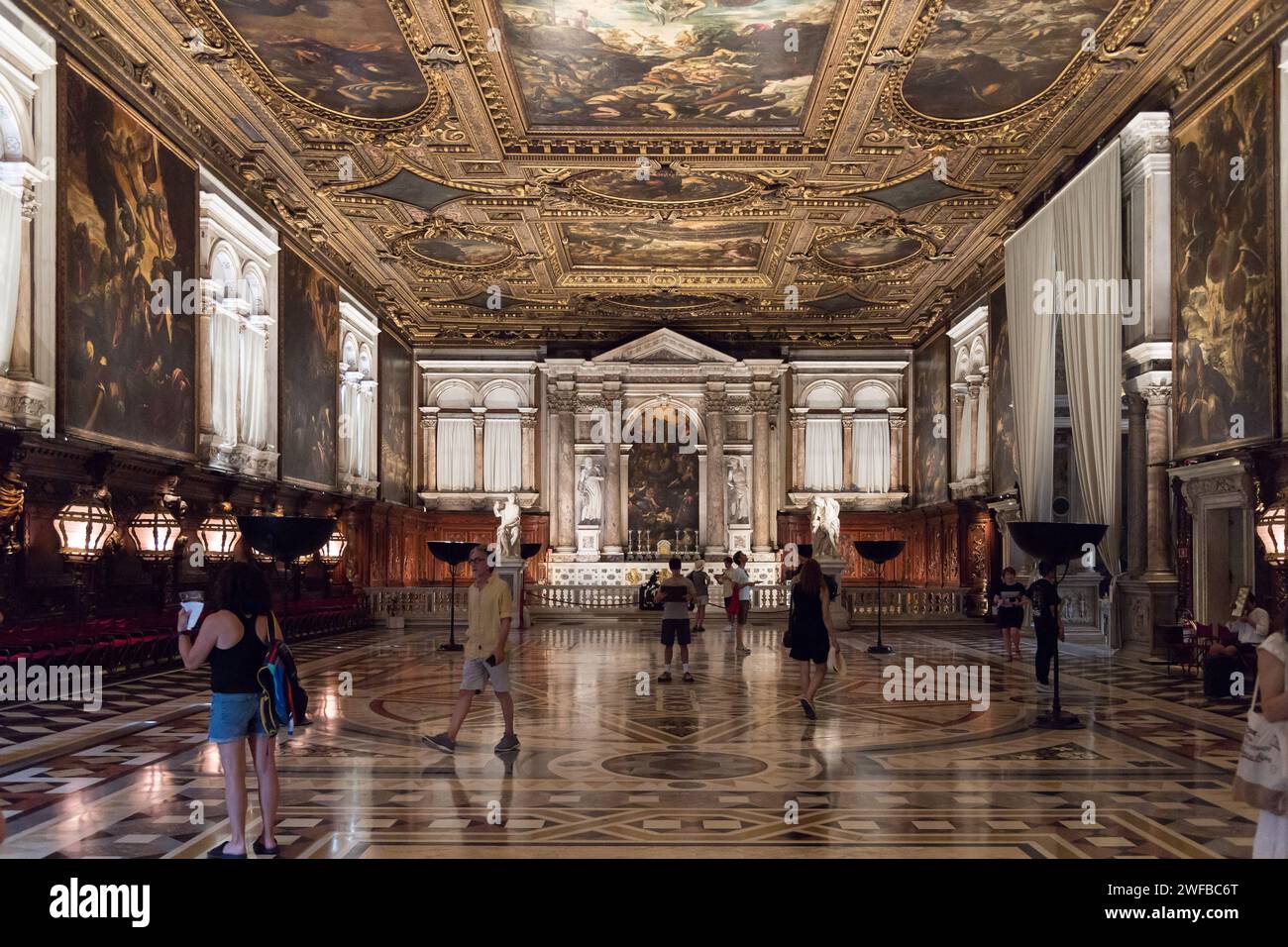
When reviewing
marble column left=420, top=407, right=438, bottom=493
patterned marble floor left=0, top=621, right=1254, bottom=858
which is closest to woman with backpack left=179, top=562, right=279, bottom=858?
patterned marble floor left=0, top=621, right=1254, bottom=858

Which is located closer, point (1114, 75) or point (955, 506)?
point (1114, 75)

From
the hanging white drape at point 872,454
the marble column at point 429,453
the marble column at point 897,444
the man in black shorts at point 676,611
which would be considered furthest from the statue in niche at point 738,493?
the man in black shorts at point 676,611

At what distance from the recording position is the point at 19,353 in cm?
1201

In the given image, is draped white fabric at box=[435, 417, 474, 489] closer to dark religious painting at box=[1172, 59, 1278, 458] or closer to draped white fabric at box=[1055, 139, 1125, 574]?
draped white fabric at box=[1055, 139, 1125, 574]

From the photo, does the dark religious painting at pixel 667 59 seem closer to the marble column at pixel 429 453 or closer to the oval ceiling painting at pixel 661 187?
the oval ceiling painting at pixel 661 187

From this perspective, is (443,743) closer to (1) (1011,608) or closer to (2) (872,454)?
(1) (1011,608)

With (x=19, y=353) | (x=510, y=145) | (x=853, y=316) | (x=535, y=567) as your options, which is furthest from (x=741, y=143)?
(x=535, y=567)

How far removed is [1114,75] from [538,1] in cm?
785

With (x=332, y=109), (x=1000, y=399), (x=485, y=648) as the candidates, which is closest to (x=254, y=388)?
(x=332, y=109)

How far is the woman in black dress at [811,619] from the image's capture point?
10.5m

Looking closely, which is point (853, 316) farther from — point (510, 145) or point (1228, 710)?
point (1228, 710)

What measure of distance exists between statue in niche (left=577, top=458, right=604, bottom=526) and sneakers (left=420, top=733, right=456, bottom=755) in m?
24.2

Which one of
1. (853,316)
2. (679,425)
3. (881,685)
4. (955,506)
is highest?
(853,316)
